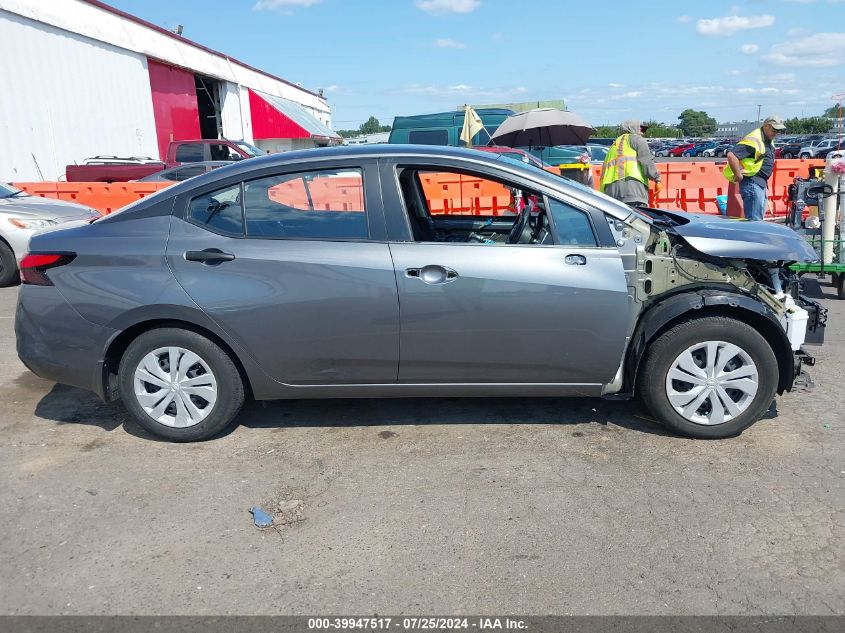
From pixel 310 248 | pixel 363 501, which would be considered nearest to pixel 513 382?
pixel 363 501

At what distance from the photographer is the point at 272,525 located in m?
3.20

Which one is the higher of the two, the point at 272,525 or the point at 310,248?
the point at 310,248

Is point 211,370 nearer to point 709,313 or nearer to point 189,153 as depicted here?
point 709,313

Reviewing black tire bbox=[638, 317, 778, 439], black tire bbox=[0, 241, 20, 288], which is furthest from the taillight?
black tire bbox=[0, 241, 20, 288]

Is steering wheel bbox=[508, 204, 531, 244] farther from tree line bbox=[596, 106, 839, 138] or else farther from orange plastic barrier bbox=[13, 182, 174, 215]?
tree line bbox=[596, 106, 839, 138]

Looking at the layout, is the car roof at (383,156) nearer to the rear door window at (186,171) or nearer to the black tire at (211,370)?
the black tire at (211,370)

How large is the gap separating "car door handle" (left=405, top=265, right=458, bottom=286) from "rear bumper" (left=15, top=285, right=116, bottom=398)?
5.76 ft

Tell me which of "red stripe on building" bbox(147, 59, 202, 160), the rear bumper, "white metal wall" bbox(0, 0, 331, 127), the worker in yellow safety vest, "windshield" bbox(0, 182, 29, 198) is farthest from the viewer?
"red stripe on building" bbox(147, 59, 202, 160)

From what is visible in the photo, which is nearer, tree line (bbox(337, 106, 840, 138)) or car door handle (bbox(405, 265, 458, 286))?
car door handle (bbox(405, 265, 458, 286))

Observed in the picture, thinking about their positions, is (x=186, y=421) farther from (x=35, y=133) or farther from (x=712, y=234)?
(x=35, y=133)

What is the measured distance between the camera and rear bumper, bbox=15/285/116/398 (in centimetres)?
394

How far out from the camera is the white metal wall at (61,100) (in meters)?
17.1

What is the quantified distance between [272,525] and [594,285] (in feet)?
6.81

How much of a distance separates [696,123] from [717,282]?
117 metres
